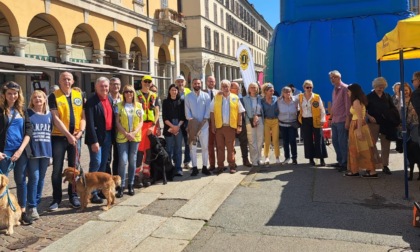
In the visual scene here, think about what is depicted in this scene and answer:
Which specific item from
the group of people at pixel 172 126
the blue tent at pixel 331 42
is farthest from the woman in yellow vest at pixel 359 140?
the blue tent at pixel 331 42

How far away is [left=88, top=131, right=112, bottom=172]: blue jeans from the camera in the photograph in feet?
17.3

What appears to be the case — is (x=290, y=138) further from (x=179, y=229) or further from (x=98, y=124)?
(x=179, y=229)

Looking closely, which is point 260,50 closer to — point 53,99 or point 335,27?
point 335,27

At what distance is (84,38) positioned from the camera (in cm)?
2275

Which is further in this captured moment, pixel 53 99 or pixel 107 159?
pixel 107 159

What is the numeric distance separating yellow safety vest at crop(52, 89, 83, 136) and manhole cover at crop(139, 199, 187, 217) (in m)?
1.40

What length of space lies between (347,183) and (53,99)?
445cm

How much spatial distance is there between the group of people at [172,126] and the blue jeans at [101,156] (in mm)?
14

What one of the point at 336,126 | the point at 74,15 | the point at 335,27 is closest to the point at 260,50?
the point at 74,15

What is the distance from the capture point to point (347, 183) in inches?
238

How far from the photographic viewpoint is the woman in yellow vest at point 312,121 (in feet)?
24.3

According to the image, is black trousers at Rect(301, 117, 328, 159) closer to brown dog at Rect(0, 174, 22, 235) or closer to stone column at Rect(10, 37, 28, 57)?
brown dog at Rect(0, 174, 22, 235)

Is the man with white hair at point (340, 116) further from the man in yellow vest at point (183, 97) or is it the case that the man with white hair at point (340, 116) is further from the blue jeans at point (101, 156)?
the blue jeans at point (101, 156)

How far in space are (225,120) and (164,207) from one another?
2444mm
